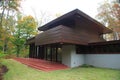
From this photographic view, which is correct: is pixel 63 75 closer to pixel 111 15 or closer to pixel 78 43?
pixel 78 43

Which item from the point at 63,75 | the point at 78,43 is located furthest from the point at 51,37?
the point at 63,75

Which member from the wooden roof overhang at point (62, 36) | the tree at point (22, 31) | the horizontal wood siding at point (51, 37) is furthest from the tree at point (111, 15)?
the horizontal wood siding at point (51, 37)

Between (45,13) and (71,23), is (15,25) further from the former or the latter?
(71,23)

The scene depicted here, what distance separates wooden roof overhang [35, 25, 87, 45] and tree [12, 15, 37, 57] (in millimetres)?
14377

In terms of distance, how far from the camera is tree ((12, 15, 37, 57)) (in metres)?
28.5

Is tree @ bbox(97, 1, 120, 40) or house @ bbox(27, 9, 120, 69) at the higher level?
tree @ bbox(97, 1, 120, 40)

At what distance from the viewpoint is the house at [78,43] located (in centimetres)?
1318

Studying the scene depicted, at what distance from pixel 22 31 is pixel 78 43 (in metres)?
17.6

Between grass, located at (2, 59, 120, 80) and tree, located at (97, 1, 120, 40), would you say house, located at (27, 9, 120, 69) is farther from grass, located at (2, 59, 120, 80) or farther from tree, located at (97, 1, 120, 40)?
tree, located at (97, 1, 120, 40)

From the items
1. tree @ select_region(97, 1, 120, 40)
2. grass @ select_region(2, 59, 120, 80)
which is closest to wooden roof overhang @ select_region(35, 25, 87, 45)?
grass @ select_region(2, 59, 120, 80)

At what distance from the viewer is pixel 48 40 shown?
14180 mm

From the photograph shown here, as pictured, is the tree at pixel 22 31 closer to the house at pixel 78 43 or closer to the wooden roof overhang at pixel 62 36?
the house at pixel 78 43

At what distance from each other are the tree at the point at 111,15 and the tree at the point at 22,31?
13.7 metres

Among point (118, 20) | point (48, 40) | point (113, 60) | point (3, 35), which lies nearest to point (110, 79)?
point (113, 60)
